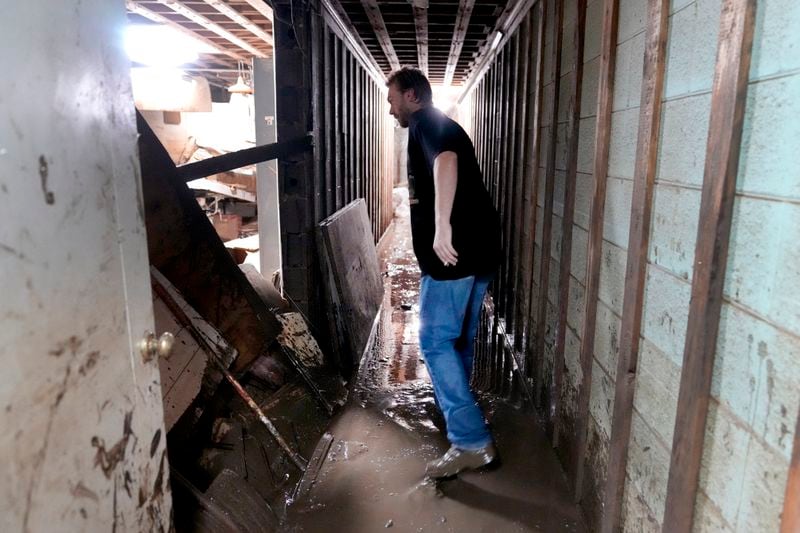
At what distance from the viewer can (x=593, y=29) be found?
2.30 m

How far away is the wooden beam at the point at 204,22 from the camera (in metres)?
4.82

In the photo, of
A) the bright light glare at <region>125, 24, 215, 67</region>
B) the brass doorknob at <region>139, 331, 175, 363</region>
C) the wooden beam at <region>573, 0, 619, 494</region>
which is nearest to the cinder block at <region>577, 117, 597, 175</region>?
the wooden beam at <region>573, 0, 619, 494</region>

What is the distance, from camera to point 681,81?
1.48 meters

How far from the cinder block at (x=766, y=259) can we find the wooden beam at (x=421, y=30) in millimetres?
3755

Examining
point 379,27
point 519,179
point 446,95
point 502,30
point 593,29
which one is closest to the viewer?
point 593,29

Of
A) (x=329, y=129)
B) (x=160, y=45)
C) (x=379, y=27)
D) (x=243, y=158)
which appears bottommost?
(x=243, y=158)

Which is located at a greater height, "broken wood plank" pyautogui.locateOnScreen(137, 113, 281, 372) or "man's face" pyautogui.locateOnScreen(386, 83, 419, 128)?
"man's face" pyautogui.locateOnScreen(386, 83, 419, 128)

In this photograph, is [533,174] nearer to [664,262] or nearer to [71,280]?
[664,262]

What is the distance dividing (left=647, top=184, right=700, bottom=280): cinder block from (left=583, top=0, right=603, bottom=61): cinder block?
0.93m

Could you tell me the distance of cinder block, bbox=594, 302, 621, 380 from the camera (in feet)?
6.44

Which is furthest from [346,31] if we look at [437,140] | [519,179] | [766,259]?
[766,259]

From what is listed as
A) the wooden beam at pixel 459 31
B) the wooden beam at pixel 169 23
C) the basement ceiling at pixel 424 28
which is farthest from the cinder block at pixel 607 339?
the wooden beam at pixel 169 23

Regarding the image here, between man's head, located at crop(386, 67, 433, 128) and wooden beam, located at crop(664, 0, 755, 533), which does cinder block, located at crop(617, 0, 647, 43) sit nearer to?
wooden beam, located at crop(664, 0, 755, 533)

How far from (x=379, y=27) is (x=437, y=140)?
308cm
